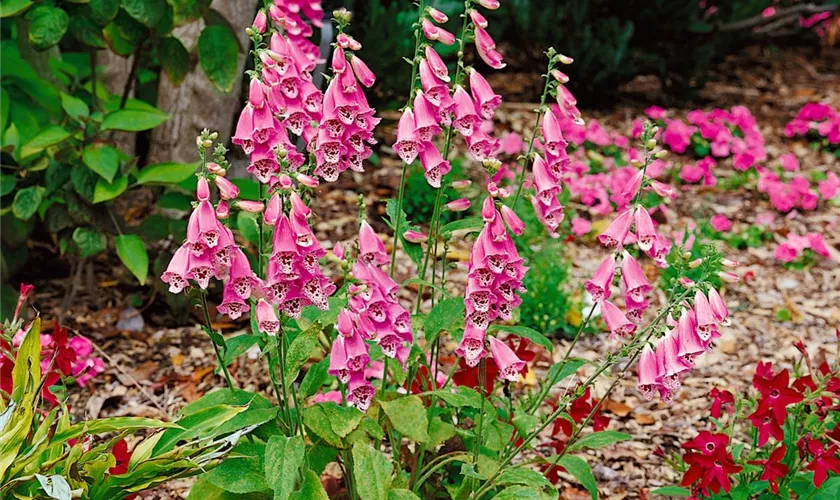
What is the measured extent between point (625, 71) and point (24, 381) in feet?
14.9

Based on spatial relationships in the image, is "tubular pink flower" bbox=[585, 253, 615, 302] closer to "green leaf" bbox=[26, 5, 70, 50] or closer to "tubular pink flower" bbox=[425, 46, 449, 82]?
"tubular pink flower" bbox=[425, 46, 449, 82]

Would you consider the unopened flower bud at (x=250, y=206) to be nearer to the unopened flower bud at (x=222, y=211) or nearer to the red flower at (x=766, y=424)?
the unopened flower bud at (x=222, y=211)

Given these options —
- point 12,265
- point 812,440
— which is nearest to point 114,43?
point 12,265

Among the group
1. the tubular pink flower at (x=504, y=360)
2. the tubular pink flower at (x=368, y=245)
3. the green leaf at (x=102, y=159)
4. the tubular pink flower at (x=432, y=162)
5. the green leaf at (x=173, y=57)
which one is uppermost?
the tubular pink flower at (x=432, y=162)

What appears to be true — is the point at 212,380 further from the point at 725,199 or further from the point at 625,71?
the point at 625,71

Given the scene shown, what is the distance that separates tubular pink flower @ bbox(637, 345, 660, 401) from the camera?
1.76m

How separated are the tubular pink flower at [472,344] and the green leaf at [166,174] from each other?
64.5 inches

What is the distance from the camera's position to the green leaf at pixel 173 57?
3.10 m

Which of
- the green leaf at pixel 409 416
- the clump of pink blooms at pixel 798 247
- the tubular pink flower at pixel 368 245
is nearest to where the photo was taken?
the tubular pink flower at pixel 368 245

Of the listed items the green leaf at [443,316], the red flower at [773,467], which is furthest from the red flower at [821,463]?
the green leaf at [443,316]

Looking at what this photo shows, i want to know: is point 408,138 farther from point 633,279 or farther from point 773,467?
point 773,467

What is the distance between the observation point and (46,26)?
2844mm

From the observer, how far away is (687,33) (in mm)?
6047

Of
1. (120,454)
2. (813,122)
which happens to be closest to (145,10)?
(120,454)
